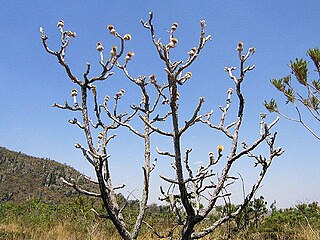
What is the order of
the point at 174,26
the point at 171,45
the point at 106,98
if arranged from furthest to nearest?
the point at 106,98
the point at 174,26
the point at 171,45

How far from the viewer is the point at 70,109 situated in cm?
205

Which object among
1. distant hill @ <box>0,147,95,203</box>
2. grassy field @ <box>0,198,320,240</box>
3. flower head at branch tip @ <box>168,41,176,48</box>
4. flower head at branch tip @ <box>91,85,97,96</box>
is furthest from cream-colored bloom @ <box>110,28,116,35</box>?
distant hill @ <box>0,147,95,203</box>

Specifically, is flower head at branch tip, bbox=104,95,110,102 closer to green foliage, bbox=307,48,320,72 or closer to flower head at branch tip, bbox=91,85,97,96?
flower head at branch tip, bbox=91,85,97,96

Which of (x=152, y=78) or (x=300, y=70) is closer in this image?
(x=152, y=78)

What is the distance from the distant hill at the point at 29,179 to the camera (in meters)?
41.1

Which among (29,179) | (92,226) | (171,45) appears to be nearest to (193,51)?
(171,45)

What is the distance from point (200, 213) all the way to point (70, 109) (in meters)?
0.98

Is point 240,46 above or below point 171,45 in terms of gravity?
above

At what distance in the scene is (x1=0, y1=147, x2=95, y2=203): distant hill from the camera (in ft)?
135

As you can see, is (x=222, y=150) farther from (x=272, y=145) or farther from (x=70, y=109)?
(x=70, y=109)

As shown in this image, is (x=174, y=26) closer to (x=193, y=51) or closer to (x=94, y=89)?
(x=193, y=51)

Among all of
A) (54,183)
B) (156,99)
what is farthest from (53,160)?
(156,99)

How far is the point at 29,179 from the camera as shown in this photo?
4622 centimetres

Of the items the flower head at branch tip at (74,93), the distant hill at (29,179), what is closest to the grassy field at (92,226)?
the flower head at branch tip at (74,93)
